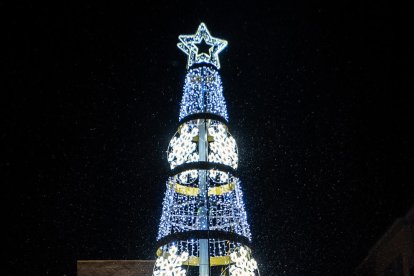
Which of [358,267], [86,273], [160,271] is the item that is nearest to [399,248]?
[358,267]

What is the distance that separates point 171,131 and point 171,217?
2100 millimetres

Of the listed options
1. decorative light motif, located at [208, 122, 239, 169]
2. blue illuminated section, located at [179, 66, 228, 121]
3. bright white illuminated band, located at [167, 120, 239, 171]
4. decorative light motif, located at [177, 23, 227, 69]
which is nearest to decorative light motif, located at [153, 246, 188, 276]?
bright white illuminated band, located at [167, 120, 239, 171]

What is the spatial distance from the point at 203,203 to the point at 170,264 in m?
1.43

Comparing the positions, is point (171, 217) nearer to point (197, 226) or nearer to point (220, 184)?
point (197, 226)

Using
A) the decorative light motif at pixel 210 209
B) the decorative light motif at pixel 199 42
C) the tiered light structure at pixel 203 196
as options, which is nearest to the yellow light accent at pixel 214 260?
the tiered light structure at pixel 203 196

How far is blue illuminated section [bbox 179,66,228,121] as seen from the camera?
1306 cm

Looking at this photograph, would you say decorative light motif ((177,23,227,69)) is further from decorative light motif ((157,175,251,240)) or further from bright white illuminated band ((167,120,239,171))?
decorative light motif ((157,175,251,240))

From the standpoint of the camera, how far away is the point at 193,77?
13.5 metres

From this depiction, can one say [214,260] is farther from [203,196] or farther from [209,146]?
[209,146]

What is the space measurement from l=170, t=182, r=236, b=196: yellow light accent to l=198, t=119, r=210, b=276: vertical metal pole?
268 mm

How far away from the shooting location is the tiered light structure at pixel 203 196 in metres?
11.7

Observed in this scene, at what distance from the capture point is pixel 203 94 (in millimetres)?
13266

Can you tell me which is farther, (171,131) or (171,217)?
(171,131)

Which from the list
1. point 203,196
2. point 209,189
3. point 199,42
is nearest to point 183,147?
point 209,189
